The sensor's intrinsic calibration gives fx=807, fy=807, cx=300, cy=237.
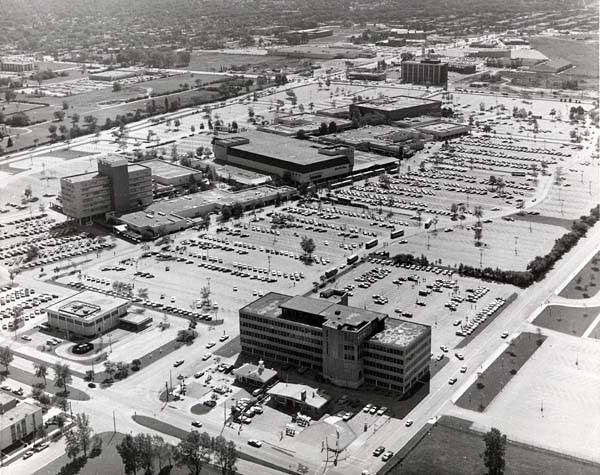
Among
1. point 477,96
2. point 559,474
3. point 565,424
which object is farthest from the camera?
point 477,96

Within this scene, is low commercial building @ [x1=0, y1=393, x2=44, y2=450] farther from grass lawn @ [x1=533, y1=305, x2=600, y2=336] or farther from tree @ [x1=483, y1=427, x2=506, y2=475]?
grass lawn @ [x1=533, y1=305, x2=600, y2=336]

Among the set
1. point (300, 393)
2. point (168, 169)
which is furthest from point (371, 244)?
point (168, 169)

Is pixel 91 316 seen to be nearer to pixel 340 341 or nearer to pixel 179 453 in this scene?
pixel 340 341

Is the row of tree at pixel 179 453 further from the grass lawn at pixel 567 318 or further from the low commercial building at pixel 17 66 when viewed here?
the low commercial building at pixel 17 66

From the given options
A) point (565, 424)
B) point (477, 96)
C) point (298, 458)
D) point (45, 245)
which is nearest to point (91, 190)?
point (45, 245)

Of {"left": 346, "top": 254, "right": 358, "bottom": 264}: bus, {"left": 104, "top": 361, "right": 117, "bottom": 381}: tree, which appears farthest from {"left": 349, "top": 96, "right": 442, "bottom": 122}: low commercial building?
{"left": 104, "top": 361, "right": 117, "bottom": 381}: tree

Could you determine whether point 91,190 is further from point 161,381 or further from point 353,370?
point 353,370
